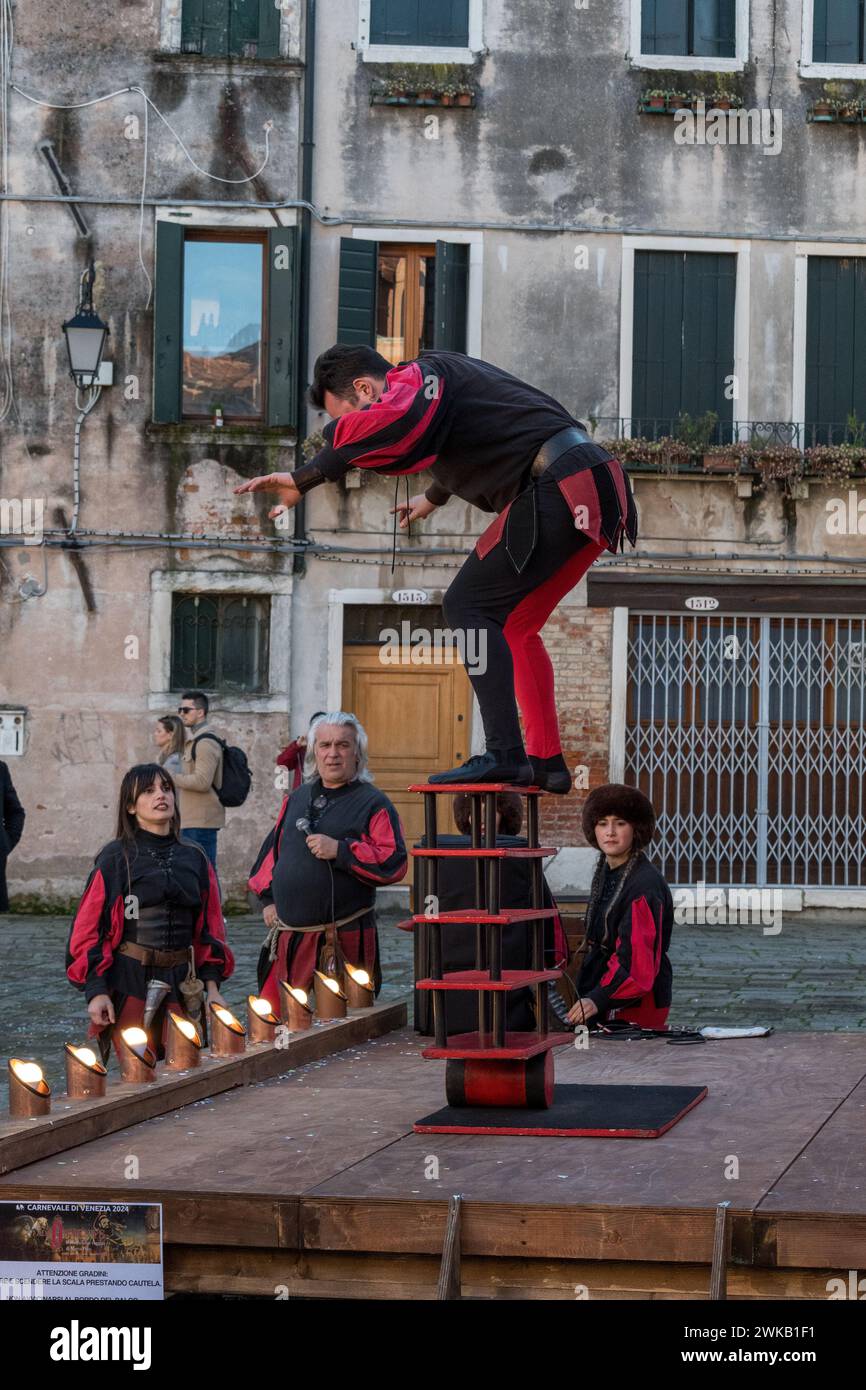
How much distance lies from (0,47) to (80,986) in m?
13.3

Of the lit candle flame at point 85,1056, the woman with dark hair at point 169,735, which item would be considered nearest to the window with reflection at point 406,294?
the woman with dark hair at point 169,735

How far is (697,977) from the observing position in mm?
14438

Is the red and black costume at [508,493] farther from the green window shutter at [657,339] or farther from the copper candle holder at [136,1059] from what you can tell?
the green window shutter at [657,339]

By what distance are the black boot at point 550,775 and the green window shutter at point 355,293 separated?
509 inches

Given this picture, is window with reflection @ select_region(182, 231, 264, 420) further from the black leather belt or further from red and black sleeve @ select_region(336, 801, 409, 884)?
the black leather belt

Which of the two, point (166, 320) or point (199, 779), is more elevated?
point (166, 320)

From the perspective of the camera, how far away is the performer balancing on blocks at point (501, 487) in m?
5.68

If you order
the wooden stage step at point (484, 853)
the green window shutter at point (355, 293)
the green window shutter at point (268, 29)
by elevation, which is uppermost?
the green window shutter at point (268, 29)

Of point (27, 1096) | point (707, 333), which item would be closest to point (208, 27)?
point (707, 333)

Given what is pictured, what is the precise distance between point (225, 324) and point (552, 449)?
536 inches

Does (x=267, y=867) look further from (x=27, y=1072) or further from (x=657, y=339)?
(x=657, y=339)

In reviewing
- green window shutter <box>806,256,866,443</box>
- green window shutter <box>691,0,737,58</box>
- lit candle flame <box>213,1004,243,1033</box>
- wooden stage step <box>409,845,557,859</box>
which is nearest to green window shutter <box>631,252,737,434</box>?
green window shutter <box>806,256,866,443</box>
